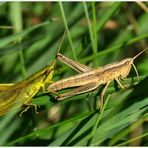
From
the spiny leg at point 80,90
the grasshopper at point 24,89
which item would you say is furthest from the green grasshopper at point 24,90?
the spiny leg at point 80,90

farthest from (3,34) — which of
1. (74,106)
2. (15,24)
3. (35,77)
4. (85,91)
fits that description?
(85,91)

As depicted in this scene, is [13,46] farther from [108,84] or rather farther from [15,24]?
[108,84]

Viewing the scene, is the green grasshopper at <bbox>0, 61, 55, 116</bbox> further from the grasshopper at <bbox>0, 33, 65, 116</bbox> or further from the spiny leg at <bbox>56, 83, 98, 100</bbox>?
the spiny leg at <bbox>56, 83, 98, 100</bbox>

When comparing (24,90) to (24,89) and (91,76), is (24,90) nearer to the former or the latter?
(24,89)

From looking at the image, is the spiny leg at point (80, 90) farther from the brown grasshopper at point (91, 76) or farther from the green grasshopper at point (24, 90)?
the green grasshopper at point (24, 90)

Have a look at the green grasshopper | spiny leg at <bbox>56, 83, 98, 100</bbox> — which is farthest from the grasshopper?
spiny leg at <bbox>56, 83, 98, 100</bbox>

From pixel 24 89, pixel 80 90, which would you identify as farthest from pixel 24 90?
pixel 80 90
